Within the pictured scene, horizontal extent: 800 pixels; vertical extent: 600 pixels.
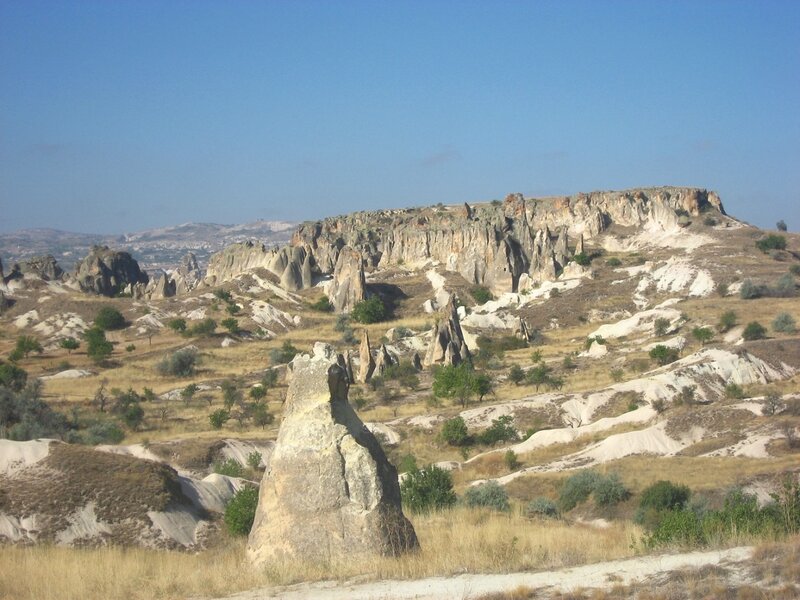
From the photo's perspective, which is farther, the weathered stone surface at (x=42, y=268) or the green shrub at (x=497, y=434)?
the weathered stone surface at (x=42, y=268)

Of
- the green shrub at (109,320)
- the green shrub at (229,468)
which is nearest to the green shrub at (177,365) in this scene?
the green shrub at (109,320)

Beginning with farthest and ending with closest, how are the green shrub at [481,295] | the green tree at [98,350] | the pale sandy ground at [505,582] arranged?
the green shrub at [481,295] < the green tree at [98,350] < the pale sandy ground at [505,582]

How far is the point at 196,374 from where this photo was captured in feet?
166

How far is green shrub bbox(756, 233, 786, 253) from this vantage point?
245ft

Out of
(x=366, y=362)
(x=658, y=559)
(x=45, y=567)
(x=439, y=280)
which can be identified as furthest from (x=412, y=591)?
(x=439, y=280)

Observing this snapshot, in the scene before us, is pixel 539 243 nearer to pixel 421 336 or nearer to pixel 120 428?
pixel 421 336

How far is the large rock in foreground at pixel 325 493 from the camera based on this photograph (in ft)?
28.5

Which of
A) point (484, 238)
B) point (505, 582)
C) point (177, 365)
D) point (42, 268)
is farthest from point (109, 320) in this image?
point (505, 582)

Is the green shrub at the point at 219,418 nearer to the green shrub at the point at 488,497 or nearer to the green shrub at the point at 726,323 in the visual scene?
the green shrub at the point at 488,497

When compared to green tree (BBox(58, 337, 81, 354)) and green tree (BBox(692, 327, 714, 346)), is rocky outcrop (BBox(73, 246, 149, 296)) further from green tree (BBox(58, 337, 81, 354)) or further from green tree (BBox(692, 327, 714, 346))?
green tree (BBox(692, 327, 714, 346))

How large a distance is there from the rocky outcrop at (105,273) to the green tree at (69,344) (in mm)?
27256

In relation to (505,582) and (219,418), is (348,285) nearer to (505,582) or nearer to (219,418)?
(219,418)

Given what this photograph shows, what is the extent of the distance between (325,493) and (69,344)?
53.2 m

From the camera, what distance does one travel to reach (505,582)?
24.9 feet
